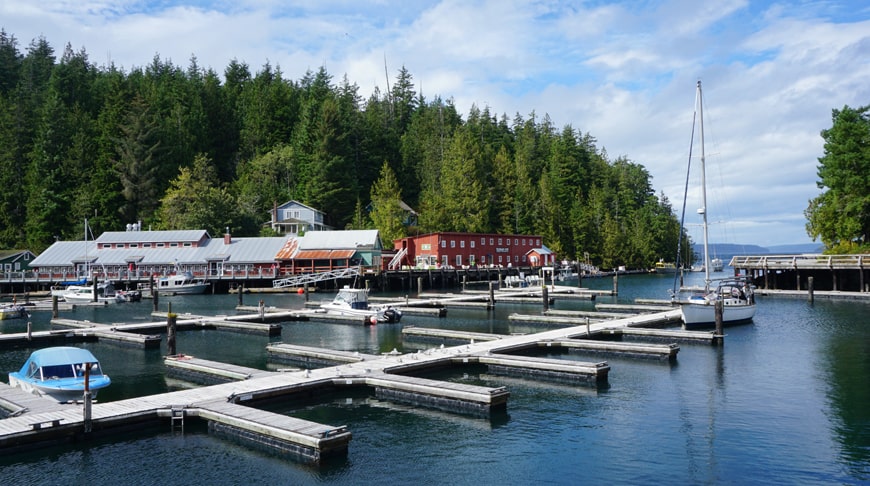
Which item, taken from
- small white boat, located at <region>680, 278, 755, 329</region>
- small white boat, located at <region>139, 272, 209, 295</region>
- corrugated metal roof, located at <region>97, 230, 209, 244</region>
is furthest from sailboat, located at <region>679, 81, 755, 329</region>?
corrugated metal roof, located at <region>97, 230, 209, 244</region>

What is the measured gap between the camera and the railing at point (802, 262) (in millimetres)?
57375

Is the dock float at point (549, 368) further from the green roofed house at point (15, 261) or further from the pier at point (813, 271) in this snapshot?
the green roofed house at point (15, 261)

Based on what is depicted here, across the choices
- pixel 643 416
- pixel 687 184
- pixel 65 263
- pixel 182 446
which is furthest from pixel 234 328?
pixel 65 263

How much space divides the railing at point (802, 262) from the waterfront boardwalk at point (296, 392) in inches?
1643

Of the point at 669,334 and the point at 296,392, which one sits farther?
the point at 669,334

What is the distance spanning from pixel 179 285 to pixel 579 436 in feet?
224

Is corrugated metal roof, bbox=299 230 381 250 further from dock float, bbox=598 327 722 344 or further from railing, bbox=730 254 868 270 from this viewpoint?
dock float, bbox=598 327 722 344

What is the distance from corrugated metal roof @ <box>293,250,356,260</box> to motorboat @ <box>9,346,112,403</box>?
5954 cm

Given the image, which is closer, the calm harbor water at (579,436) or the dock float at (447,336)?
the calm harbor water at (579,436)

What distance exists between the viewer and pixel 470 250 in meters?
92.0

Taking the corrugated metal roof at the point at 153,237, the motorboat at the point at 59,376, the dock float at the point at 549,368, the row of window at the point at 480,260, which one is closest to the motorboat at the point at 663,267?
the row of window at the point at 480,260

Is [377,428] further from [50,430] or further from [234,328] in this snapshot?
[234,328]

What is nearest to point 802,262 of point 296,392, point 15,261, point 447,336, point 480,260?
point 447,336

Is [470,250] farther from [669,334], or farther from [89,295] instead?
[669,334]
